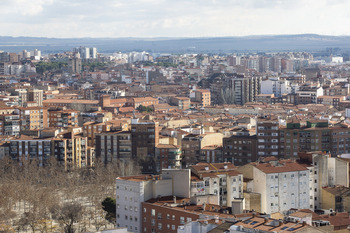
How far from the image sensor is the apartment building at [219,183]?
24.5 metres

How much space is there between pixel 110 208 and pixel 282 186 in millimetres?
4995

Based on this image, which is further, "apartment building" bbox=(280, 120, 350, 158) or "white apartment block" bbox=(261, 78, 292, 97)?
"white apartment block" bbox=(261, 78, 292, 97)

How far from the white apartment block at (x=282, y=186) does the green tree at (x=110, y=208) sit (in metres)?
4.10

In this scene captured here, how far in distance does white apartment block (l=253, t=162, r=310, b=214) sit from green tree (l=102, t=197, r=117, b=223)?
13.5ft

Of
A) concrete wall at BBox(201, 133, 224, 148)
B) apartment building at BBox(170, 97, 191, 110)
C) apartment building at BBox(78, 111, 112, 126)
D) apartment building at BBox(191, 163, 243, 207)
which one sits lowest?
apartment building at BBox(170, 97, 191, 110)

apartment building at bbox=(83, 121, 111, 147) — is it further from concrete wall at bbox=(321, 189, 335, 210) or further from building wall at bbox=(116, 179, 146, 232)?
building wall at bbox=(116, 179, 146, 232)

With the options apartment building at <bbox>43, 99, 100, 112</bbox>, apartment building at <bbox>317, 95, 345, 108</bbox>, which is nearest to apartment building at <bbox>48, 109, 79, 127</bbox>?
apartment building at <bbox>43, 99, 100, 112</bbox>

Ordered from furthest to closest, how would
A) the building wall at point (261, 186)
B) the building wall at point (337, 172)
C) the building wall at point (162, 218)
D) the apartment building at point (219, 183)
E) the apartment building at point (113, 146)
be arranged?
1. the apartment building at point (113, 146)
2. the building wall at point (337, 172)
3. the building wall at point (261, 186)
4. the apartment building at point (219, 183)
5. the building wall at point (162, 218)

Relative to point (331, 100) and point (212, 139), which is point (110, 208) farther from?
point (331, 100)

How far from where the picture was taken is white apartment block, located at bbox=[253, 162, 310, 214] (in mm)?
25688

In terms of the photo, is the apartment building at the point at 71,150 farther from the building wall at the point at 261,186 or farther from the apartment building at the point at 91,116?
the building wall at the point at 261,186

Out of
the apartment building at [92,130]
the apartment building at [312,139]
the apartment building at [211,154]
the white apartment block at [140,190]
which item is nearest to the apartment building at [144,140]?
the apartment building at [211,154]

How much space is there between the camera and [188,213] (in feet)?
68.8

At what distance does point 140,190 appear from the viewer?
23375 mm
